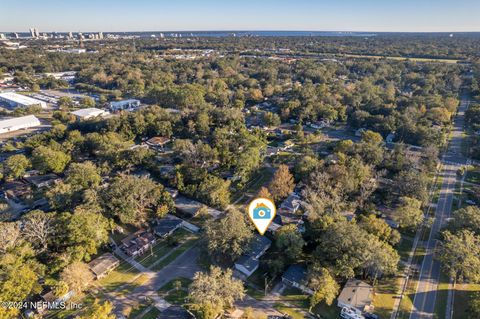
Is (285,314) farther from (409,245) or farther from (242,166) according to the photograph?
(242,166)

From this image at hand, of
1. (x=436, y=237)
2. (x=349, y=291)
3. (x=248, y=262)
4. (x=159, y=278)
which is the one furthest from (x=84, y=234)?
(x=436, y=237)

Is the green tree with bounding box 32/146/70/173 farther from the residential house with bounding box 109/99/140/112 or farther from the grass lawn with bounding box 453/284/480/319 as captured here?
the grass lawn with bounding box 453/284/480/319

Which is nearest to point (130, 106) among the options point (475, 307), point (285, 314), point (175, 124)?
point (175, 124)

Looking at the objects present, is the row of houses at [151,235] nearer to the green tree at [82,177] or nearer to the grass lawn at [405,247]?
the green tree at [82,177]

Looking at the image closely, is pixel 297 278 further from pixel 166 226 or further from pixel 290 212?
pixel 166 226

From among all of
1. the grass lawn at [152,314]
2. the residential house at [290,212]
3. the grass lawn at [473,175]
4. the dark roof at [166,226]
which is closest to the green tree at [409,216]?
the residential house at [290,212]

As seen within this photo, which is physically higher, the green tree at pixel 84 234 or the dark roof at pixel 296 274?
the green tree at pixel 84 234
